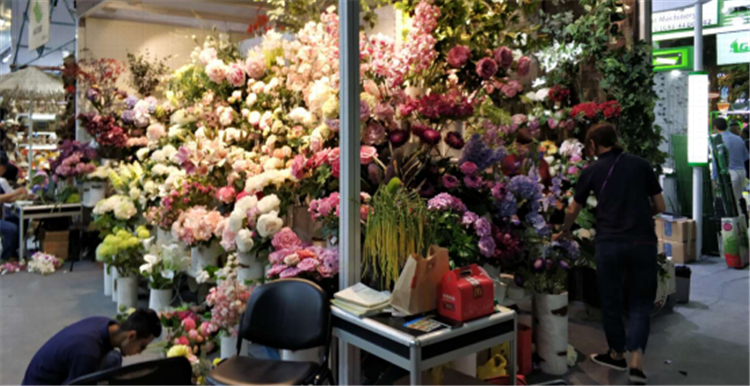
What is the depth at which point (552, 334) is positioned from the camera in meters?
3.62

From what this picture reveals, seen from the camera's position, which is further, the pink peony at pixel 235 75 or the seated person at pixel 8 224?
the pink peony at pixel 235 75

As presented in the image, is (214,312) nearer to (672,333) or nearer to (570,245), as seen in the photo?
(570,245)

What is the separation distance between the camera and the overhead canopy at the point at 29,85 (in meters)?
3.66

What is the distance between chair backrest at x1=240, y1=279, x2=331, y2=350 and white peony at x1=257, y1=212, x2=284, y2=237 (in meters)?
0.35

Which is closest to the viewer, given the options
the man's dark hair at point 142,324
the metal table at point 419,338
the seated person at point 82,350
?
the seated person at point 82,350

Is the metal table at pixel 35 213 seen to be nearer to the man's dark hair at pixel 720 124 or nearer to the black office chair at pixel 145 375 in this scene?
the black office chair at pixel 145 375

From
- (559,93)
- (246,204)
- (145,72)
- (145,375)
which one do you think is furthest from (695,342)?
(145,72)

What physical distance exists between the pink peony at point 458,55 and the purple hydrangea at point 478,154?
1.26ft

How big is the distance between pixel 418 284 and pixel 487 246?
0.63 meters

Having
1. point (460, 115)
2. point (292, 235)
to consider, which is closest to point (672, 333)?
point (460, 115)

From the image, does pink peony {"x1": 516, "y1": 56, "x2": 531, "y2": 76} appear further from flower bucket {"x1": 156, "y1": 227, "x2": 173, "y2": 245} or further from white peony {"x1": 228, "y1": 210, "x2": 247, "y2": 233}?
flower bucket {"x1": 156, "y1": 227, "x2": 173, "y2": 245}

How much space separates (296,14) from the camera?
11.9ft

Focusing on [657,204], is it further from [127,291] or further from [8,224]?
[8,224]

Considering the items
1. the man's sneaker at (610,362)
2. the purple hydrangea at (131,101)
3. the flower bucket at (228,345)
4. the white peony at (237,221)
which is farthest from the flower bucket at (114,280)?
the man's sneaker at (610,362)
